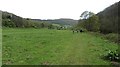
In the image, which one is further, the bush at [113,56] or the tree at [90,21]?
the tree at [90,21]

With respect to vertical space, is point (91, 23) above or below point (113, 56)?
above

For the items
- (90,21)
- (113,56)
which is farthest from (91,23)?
(113,56)

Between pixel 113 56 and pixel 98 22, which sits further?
pixel 98 22

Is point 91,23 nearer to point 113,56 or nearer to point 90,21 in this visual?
point 90,21

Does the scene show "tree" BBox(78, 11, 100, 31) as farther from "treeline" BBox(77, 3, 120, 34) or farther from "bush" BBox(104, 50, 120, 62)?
"bush" BBox(104, 50, 120, 62)

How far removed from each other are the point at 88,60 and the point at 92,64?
197 cm

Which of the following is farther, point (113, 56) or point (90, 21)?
point (90, 21)

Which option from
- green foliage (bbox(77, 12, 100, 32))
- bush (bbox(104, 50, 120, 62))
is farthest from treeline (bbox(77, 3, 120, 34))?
bush (bbox(104, 50, 120, 62))

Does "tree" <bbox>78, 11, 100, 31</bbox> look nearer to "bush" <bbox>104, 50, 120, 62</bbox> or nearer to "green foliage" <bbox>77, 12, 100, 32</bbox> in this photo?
"green foliage" <bbox>77, 12, 100, 32</bbox>

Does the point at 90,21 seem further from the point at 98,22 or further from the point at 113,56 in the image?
the point at 113,56

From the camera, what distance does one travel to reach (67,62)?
962 inches

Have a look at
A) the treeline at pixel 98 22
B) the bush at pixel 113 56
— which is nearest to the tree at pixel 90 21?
the treeline at pixel 98 22

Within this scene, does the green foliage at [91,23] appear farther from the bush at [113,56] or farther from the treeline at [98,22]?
the bush at [113,56]

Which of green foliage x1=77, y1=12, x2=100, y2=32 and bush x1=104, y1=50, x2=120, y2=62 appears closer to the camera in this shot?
bush x1=104, y1=50, x2=120, y2=62
